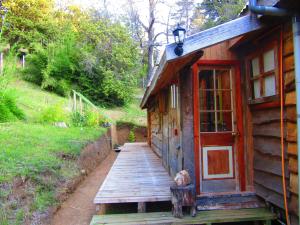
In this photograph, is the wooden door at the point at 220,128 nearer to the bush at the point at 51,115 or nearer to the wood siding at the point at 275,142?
the wood siding at the point at 275,142

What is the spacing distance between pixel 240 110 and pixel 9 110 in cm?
717

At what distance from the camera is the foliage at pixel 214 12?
14.8m

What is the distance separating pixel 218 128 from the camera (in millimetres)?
3832

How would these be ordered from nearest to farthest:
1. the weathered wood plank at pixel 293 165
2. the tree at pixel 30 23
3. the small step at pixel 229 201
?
the weathered wood plank at pixel 293 165 < the small step at pixel 229 201 < the tree at pixel 30 23

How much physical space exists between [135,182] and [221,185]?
1.50m

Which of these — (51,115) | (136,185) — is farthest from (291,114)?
(51,115)

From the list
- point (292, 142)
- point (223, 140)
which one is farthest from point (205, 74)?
point (292, 142)

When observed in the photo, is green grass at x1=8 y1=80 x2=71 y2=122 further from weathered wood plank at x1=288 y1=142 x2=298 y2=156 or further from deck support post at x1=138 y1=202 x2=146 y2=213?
weathered wood plank at x1=288 y1=142 x2=298 y2=156

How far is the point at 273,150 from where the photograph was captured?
3121mm

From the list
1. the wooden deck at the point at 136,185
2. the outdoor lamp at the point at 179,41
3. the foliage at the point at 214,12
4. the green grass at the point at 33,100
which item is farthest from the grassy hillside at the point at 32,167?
the foliage at the point at 214,12

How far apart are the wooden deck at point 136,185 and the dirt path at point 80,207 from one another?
457mm

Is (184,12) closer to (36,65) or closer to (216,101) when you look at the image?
(36,65)

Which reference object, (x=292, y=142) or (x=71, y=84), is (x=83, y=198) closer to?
(x=292, y=142)

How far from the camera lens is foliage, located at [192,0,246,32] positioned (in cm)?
1480
